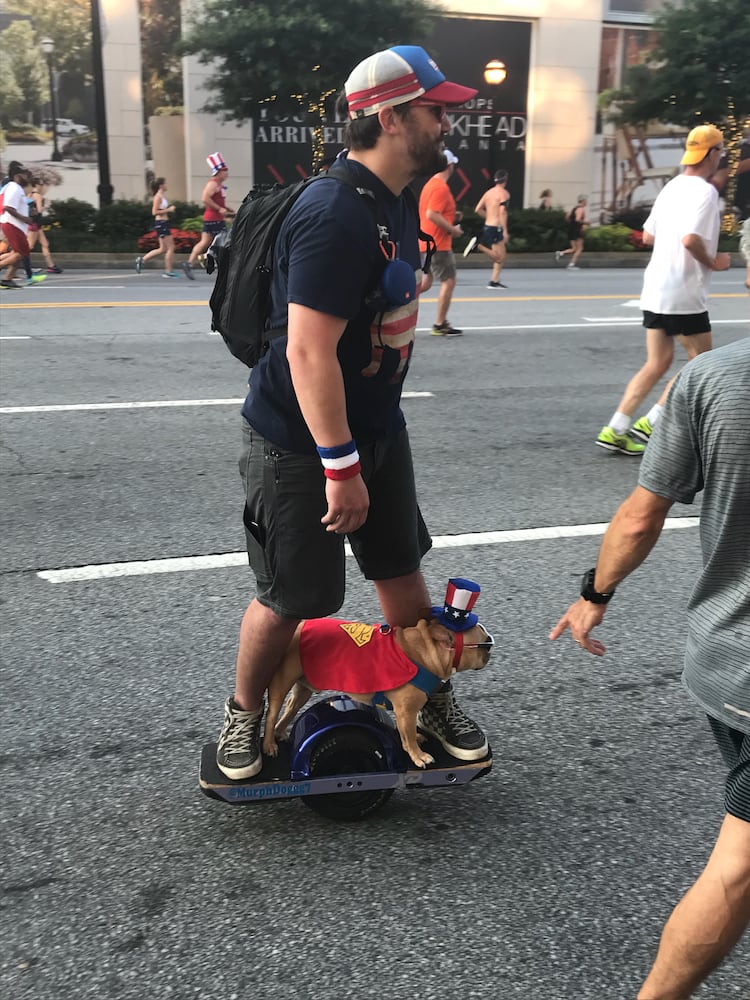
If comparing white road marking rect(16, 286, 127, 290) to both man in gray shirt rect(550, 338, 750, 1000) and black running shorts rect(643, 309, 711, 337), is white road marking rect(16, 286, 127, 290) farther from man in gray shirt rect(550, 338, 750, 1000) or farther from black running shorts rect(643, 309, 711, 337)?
man in gray shirt rect(550, 338, 750, 1000)

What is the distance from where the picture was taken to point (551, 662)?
3635 mm

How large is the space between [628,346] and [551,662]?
7684 mm

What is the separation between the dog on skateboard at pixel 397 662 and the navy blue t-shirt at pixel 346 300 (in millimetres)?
539

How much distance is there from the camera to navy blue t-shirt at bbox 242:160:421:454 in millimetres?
2238

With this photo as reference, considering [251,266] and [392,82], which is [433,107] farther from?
[251,266]

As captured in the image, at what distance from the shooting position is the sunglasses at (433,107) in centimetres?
236

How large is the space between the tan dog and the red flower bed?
20074mm

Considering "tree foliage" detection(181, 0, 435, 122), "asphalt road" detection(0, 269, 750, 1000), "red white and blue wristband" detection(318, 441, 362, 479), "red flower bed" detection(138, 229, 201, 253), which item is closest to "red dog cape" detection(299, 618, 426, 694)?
"asphalt road" detection(0, 269, 750, 1000)

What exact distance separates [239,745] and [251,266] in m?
1.27

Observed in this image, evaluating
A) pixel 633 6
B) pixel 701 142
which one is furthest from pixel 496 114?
pixel 701 142

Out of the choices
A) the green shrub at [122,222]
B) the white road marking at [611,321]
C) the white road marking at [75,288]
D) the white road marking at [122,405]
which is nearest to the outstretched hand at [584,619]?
the white road marking at [122,405]

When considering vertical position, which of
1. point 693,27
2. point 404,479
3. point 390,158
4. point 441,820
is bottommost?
point 441,820

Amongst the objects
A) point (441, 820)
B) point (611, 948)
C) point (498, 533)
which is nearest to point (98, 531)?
point (498, 533)

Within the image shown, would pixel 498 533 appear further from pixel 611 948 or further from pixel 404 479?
pixel 611 948
